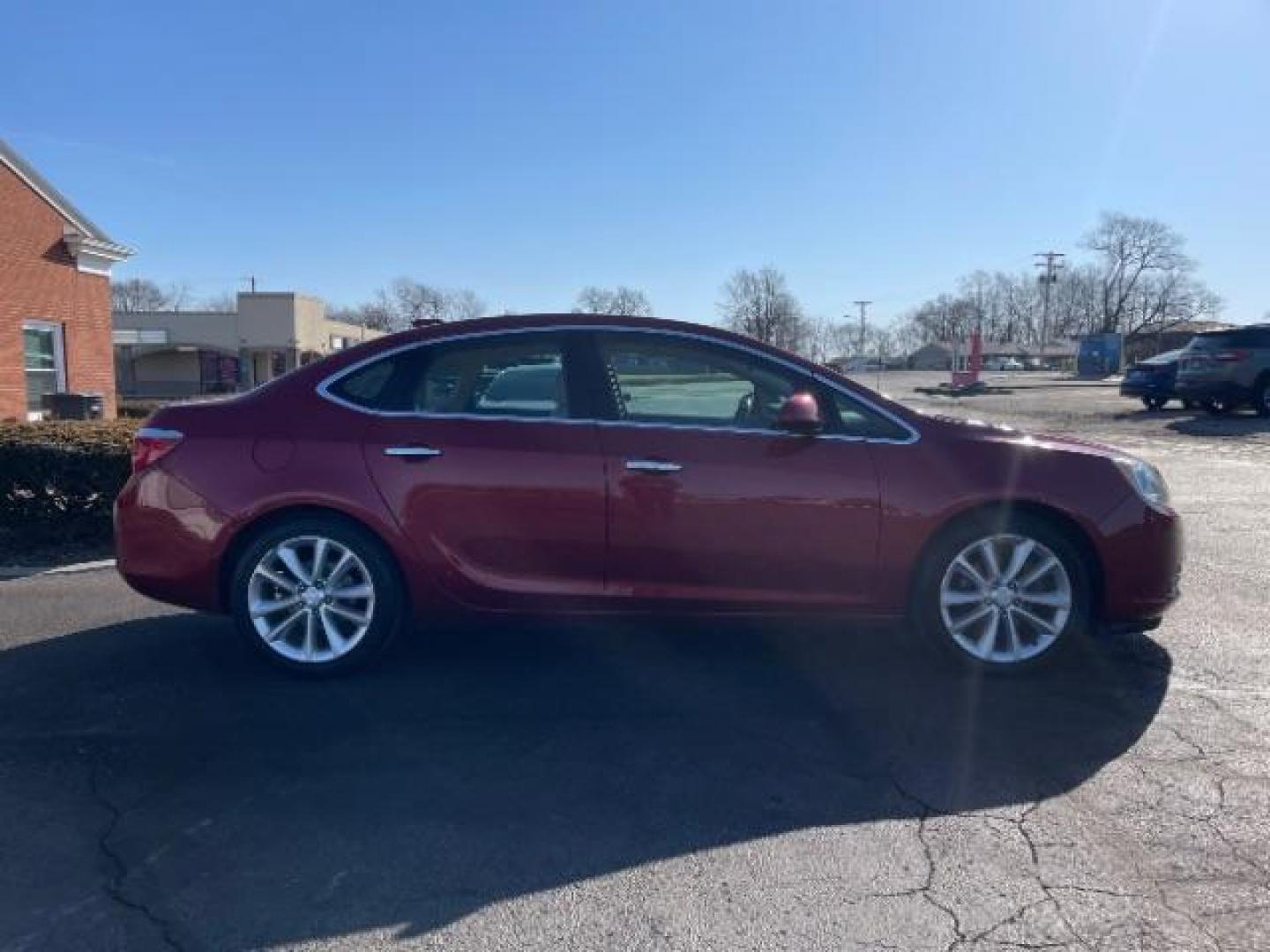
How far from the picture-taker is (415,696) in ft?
13.7

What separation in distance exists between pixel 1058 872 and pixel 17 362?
19.4 m

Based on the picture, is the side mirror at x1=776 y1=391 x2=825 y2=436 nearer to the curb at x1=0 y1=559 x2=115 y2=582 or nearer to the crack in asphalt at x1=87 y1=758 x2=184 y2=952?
the crack in asphalt at x1=87 y1=758 x2=184 y2=952

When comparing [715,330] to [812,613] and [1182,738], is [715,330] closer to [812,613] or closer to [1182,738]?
[812,613]

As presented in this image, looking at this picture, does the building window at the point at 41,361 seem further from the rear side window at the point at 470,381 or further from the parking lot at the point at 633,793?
the rear side window at the point at 470,381

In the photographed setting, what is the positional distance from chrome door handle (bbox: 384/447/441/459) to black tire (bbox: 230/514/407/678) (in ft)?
1.27

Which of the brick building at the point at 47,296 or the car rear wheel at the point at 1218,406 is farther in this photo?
the car rear wheel at the point at 1218,406

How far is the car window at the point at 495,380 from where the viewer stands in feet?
14.3

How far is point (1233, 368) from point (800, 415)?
20.2 m

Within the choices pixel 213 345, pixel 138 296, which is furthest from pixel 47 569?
pixel 138 296

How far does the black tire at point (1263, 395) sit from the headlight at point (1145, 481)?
62.6 ft

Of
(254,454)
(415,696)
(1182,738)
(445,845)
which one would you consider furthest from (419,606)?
(1182,738)

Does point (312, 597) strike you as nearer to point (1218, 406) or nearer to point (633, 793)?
point (633, 793)

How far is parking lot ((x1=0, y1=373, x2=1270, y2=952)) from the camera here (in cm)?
259

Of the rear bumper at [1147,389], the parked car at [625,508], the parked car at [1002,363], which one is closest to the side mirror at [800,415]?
the parked car at [625,508]
